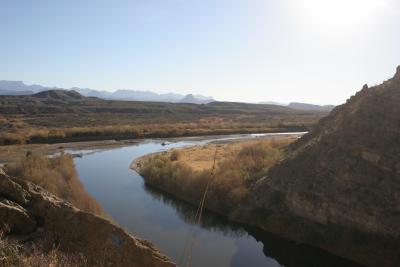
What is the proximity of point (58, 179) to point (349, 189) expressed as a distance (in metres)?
16.3

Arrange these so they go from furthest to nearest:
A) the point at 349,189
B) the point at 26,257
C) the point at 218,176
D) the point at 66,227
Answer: the point at 218,176
the point at 349,189
the point at 66,227
the point at 26,257

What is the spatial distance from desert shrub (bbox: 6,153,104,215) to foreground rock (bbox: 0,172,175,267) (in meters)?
11.8

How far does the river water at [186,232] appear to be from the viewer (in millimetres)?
20594

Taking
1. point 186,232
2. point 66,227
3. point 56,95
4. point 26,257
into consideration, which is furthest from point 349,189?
point 56,95

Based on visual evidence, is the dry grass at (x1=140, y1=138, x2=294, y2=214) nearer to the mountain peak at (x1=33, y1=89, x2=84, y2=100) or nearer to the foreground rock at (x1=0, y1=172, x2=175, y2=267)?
the foreground rock at (x1=0, y1=172, x2=175, y2=267)

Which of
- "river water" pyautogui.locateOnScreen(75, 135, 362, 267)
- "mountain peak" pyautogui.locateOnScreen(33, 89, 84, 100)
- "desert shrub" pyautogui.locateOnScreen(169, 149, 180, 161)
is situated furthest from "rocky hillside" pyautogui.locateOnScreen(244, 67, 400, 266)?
"mountain peak" pyautogui.locateOnScreen(33, 89, 84, 100)

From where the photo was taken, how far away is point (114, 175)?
3775 centimetres

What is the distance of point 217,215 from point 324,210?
7.18 meters

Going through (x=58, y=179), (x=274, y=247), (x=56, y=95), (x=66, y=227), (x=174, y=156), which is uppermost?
(x=66, y=227)

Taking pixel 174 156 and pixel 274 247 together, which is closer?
pixel 274 247

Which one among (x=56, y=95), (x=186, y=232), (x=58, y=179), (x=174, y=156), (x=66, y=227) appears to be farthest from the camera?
(x=56, y=95)

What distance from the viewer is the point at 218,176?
96.5ft

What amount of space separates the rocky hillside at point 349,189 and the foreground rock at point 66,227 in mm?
14702

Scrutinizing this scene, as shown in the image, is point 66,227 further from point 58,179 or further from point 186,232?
point 58,179
